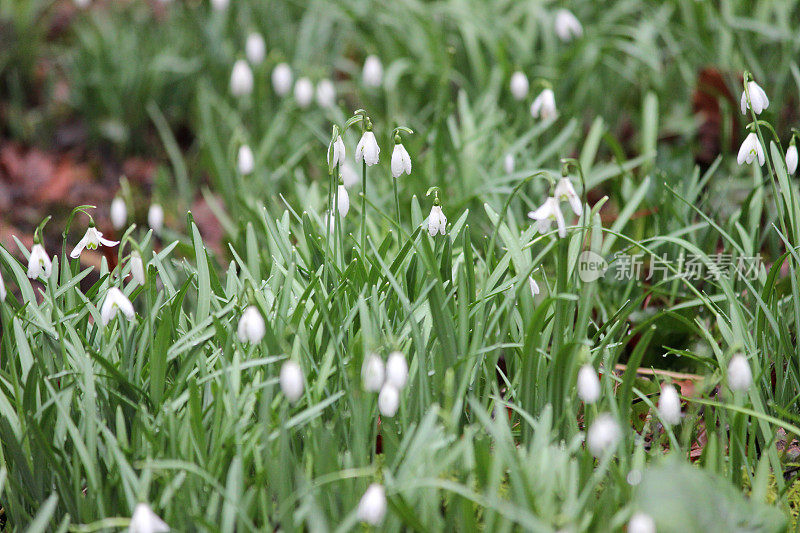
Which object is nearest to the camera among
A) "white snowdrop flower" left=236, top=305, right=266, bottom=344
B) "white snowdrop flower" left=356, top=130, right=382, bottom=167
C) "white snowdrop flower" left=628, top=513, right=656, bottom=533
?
"white snowdrop flower" left=628, top=513, right=656, bottom=533

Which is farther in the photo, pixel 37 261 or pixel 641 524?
pixel 37 261

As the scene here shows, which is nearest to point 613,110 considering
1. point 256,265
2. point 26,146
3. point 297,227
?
point 297,227

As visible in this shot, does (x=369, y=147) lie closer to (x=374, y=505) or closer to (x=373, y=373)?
(x=373, y=373)

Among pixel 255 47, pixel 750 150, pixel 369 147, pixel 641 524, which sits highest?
pixel 369 147

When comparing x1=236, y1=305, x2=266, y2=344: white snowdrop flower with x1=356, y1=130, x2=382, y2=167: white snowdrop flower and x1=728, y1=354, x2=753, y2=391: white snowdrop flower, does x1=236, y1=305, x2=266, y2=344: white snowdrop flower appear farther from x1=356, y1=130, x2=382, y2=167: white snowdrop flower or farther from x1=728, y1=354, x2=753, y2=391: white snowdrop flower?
x1=728, y1=354, x2=753, y2=391: white snowdrop flower

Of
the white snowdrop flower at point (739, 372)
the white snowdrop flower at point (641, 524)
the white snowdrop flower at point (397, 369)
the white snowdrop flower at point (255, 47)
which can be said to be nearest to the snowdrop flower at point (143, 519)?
the white snowdrop flower at point (397, 369)

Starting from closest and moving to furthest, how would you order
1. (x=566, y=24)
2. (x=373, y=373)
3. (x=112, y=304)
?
(x=373, y=373) < (x=112, y=304) < (x=566, y=24)

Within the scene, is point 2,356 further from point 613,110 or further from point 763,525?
point 613,110

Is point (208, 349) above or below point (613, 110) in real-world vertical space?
above

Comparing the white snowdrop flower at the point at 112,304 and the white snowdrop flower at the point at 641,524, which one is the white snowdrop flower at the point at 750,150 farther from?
the white snowdrop flower at the point at 112,304

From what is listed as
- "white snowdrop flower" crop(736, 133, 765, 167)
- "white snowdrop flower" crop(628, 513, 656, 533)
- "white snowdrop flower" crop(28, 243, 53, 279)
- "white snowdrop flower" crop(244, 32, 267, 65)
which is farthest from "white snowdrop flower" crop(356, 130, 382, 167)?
"white snowdrop flower" crop(244, 32, 267, 65)

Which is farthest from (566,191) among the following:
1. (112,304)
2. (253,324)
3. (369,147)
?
(112,304)
